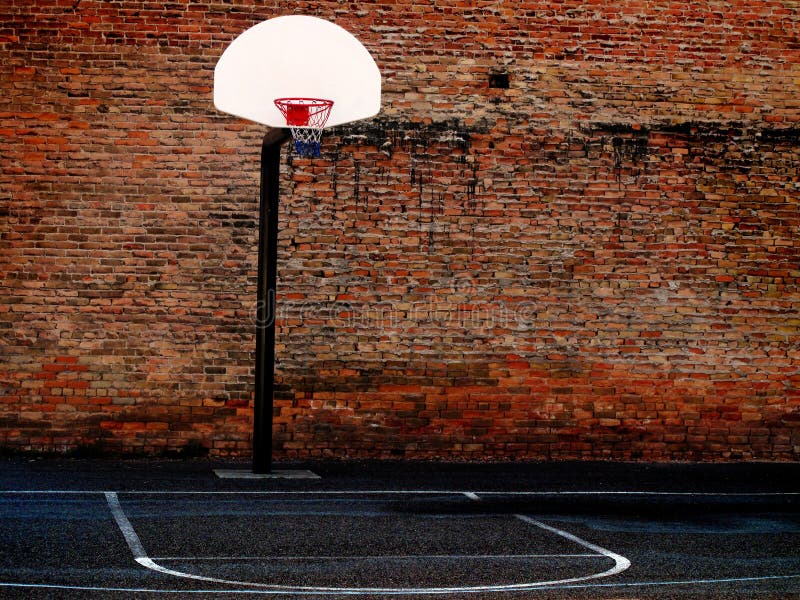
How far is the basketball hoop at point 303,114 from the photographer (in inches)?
347

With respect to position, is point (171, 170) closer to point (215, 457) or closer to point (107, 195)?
point (107, 195)

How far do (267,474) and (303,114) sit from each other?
3.18 meters

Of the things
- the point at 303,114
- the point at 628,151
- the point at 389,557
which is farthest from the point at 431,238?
the point at 389,557

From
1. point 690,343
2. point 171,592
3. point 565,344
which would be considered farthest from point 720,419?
point 171,592

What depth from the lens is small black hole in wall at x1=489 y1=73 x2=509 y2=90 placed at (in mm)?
11375

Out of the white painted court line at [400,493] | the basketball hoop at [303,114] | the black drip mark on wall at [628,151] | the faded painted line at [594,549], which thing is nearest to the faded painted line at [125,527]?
the white painted court line at [400,493]

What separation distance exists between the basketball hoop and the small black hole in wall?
301 centimetres

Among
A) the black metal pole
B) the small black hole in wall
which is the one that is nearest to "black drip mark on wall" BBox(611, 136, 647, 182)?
the small black hole in wall

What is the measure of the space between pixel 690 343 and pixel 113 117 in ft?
21.7

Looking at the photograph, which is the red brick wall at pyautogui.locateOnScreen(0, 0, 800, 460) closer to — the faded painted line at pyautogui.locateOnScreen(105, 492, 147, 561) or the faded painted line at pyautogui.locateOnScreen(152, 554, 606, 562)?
the faded painted line at pyautogui.locateOnScreen(105, 492, 147, 561)

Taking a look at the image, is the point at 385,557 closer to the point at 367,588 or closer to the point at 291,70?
the point at 367,588

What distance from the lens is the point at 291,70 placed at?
8.79 metres

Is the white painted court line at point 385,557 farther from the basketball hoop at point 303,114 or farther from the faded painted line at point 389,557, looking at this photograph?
the basketball hoop at point 303,114

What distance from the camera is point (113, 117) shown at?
10.9 meters
